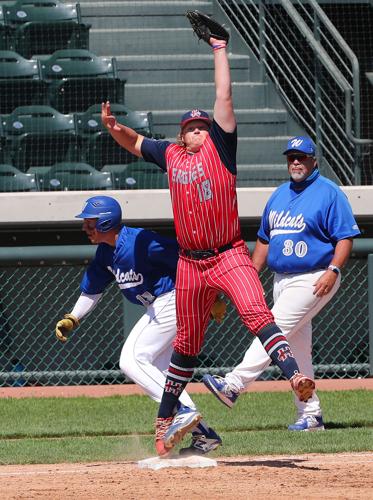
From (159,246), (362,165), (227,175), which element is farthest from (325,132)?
(227,175)

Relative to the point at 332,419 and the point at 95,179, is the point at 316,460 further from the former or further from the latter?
the point at 95,179

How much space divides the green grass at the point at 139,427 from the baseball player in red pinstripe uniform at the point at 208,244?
0.87m

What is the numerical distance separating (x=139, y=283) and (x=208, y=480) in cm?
162

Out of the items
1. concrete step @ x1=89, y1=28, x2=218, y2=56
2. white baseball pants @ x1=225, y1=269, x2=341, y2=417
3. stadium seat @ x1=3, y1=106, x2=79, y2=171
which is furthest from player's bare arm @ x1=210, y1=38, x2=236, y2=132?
concrete step @ x1=89, y1=28, x2=218, y2=56

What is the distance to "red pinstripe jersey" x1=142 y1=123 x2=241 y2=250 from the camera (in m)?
5.69

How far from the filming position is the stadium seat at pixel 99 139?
11711 mm

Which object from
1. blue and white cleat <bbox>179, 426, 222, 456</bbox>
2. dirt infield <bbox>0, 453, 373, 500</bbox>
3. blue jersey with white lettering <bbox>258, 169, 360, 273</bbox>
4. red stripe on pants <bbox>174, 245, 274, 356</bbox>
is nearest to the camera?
dirt infield <bbox>0, 453, 373, 500</bbox>

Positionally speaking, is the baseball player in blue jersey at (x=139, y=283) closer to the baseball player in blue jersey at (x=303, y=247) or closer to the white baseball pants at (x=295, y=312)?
the white baseball pants at (x=295, y=312)

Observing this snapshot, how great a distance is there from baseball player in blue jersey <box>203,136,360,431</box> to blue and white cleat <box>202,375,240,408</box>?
0.67 metres

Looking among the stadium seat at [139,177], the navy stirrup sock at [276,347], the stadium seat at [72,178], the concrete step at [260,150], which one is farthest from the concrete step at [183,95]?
the navy stirrup sock at [276,347]

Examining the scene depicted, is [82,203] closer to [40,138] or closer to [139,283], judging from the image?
[40,138]

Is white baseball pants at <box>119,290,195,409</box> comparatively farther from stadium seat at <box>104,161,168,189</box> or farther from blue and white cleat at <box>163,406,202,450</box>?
stadium seat at <box>104,161,168,189</box>

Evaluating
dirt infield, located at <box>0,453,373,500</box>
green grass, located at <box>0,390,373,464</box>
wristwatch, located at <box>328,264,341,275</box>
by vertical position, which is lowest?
green grass, located at <box>0,390,373,464</box>

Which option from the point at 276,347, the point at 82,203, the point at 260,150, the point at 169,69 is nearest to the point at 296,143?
the point at 276,347
